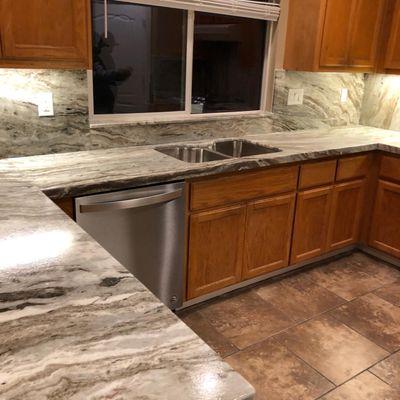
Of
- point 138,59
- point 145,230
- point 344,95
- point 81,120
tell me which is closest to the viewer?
point 145,230

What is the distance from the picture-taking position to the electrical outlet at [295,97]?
3439 millimetres

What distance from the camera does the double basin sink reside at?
2891 mm

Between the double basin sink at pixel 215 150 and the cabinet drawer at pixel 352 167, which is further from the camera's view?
the cabinet drawer at pixel 352 167

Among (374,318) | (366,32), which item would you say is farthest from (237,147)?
(374,318)

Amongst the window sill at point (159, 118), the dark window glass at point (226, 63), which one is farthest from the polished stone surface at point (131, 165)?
the dark window glass at point (226, 63)

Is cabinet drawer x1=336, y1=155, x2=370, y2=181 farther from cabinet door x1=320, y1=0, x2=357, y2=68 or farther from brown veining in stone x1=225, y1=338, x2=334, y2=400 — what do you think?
brown veining in stone x1=225, y1=338, x2=334, y2=400

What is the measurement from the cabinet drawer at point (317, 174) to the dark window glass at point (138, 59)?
3.13ft

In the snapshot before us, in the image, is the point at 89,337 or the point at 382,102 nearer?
the point at 89,337

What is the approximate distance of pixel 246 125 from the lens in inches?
131

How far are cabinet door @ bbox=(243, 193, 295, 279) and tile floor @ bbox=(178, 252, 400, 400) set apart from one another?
166mm

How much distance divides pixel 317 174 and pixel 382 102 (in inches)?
51.4

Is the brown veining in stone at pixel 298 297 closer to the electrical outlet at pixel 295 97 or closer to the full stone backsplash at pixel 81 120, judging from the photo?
the full stone backsplash at pixel 81 120

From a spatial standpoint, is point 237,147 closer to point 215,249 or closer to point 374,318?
point 215,249

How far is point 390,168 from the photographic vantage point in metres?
3.18
